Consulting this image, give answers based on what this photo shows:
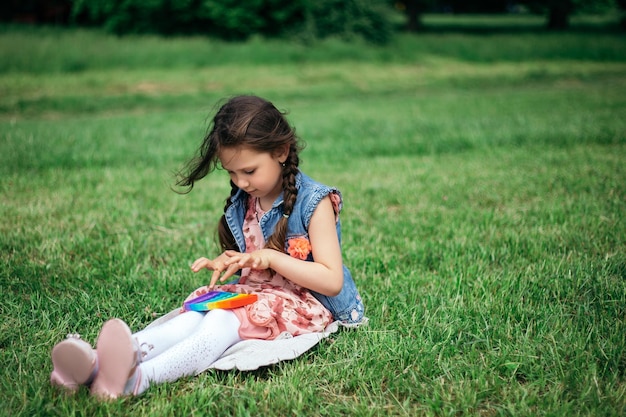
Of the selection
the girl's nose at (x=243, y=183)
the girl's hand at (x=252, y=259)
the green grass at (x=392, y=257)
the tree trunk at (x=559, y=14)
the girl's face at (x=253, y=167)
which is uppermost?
the tree trunk at (x=559, y=14)

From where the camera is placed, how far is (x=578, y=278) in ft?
9.96

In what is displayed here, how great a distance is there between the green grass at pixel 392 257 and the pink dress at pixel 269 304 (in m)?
0.14

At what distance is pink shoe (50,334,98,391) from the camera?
76.9 inches

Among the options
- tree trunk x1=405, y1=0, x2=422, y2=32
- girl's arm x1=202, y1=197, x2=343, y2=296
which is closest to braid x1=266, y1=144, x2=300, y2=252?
girl's arm x1=202, y1=197, x2=343, y2=296

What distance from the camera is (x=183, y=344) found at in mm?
2230

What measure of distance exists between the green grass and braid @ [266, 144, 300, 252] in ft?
1.67

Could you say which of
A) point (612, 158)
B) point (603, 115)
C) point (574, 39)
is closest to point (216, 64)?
point (603, 115)

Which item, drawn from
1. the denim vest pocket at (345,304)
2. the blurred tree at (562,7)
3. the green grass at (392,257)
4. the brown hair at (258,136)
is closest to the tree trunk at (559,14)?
the blurred tree at (562,7)

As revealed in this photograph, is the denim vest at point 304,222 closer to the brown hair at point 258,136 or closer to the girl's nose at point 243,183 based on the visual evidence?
the brown hair at point 258,136

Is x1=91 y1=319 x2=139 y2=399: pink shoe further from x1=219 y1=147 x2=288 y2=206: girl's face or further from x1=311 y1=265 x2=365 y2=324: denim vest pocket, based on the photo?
x1=311 y1=265 x2=365 y2=324: denim vest pocket

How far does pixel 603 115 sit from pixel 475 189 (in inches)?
218

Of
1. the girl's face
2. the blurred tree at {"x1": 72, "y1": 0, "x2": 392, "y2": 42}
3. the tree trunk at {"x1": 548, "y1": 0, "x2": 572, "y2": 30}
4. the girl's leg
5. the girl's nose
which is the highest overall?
the tree trunk at {"x1": 548, "y1": 0, "x2": 572, "y2": 30}

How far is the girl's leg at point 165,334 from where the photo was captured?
222 cm

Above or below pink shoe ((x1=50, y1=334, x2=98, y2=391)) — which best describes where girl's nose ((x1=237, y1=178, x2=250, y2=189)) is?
above
